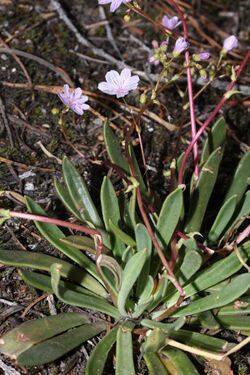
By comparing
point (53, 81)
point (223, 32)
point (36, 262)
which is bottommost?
point (36, 262)

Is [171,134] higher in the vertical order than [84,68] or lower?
lower

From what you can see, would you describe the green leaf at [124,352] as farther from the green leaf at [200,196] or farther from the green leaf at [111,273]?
the green leaf at [200,196]

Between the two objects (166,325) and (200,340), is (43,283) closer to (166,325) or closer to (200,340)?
(166,325)

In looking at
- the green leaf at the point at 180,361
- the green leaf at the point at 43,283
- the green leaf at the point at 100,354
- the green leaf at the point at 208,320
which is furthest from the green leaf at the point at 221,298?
the green leaf at the point at 43,283

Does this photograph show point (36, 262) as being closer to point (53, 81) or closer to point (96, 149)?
point (96, 149)

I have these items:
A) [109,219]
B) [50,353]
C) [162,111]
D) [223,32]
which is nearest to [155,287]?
[109,219]

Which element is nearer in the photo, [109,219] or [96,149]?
[109,219]

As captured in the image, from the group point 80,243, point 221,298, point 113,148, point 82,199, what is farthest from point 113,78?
point 221,298
